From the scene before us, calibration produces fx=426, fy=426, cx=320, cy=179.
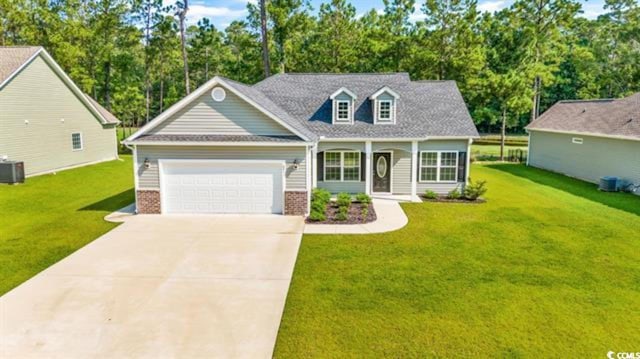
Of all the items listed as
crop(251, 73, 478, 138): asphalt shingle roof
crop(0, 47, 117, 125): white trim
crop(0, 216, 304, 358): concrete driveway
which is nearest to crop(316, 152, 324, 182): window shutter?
crop(251, 73, 478, 138): asphalt shingle roof

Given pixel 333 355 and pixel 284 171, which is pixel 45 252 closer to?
pixel 284 171

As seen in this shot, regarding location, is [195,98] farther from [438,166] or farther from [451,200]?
[451,200]

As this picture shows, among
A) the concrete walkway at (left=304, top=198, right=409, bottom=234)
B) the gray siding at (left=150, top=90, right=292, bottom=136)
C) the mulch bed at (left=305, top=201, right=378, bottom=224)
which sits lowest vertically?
the concrete walkway at (left=304, top=198, right=409, bottom=234)

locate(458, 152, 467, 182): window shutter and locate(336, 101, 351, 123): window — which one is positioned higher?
locate(336, 101, 351, 123): window

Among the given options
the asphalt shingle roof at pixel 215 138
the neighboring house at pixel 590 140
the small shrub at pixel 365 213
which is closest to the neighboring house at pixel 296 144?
the asphalt shingle roof at pixel 215 138

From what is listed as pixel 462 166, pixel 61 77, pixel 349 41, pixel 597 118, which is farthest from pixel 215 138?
pixel 349 41

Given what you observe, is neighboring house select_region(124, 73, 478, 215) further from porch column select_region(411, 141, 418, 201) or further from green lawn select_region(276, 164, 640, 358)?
green lawn select_region(276, 164, 640, 358)

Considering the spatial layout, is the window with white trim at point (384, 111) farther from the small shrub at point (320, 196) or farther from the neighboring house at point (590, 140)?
the neighboring house at point (590, 140)

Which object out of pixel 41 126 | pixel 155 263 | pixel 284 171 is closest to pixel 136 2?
pixel 41 126
